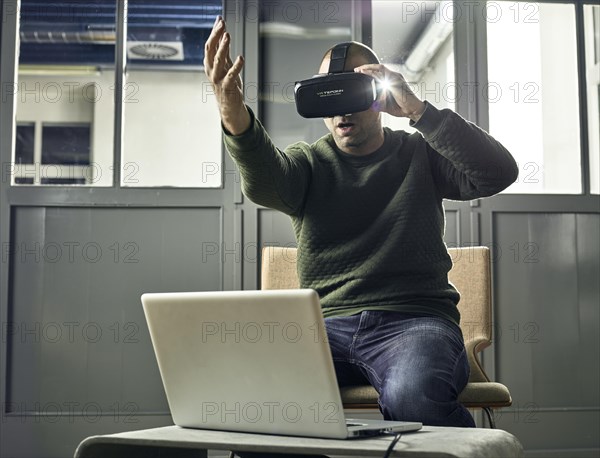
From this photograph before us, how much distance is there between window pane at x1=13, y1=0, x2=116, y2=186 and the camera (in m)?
2.96

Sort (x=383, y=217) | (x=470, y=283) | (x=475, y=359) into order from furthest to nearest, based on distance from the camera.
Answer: (x=470, y=283), (x=475, y=359), (x=383, y=217)

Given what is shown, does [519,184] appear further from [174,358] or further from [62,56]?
[174,358]

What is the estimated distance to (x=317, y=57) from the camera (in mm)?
3039

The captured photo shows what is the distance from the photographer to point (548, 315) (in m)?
3.01

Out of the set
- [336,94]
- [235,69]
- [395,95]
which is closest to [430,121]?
[395,95]

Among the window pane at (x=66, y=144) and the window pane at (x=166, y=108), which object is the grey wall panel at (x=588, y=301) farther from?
the window pane at (x=66, y=144)

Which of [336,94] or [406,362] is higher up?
[336,94]

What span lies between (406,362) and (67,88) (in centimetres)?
192

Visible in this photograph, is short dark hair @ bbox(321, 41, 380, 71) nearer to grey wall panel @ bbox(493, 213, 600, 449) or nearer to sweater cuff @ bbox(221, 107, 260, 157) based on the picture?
sweater cuff @ bbox(221, 107, 260, 157)

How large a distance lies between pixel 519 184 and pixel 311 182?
1423 mm

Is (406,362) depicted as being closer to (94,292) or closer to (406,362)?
(406,362)

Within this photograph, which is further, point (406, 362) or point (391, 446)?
point (406, 362)

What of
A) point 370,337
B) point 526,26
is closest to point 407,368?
point 370,337

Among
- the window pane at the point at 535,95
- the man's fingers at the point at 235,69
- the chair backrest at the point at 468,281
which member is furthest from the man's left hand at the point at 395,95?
the window pane at the point at 535,95
